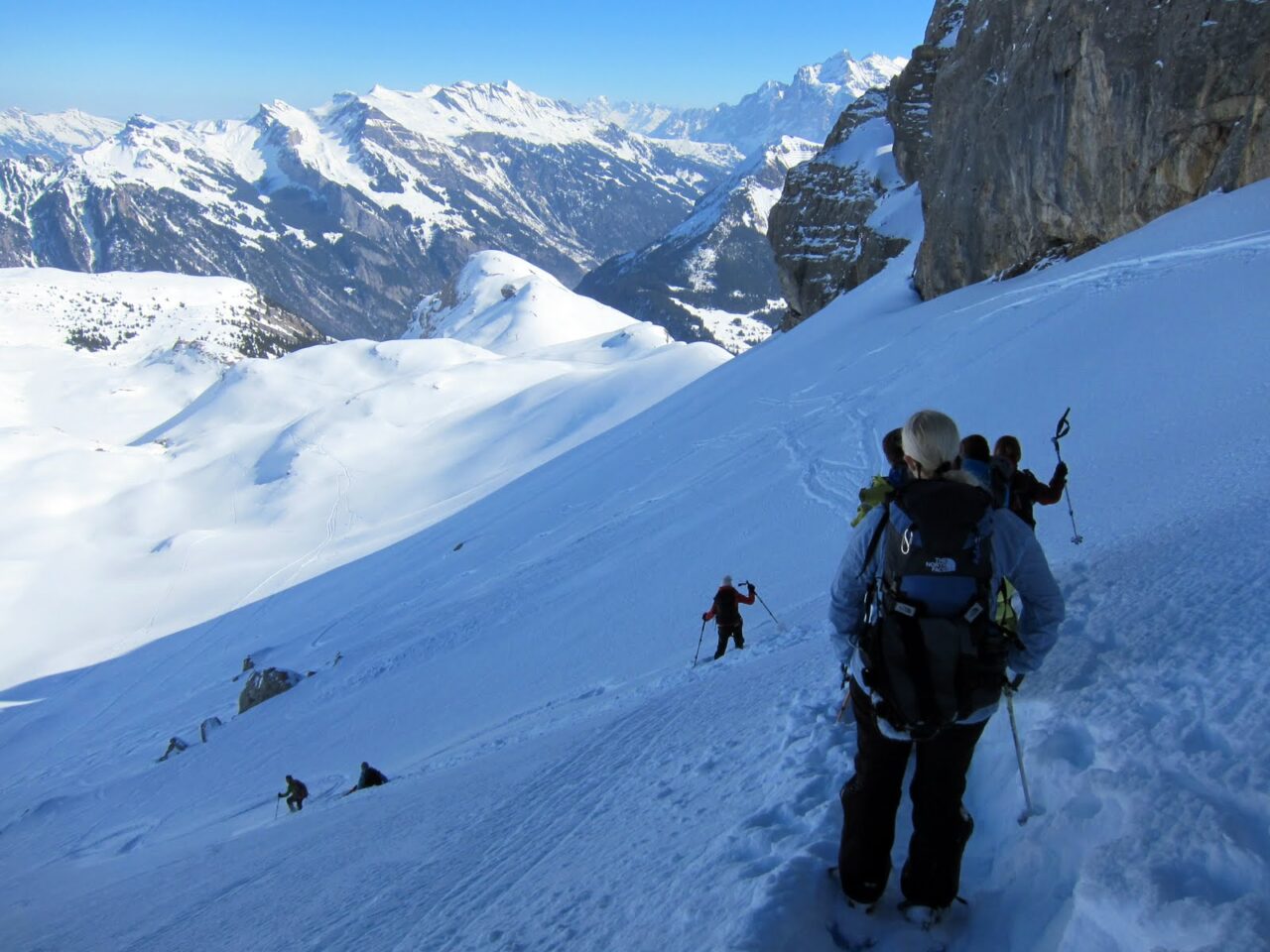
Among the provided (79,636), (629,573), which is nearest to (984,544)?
(629,573)

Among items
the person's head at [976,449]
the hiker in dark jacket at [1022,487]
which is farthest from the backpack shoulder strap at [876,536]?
the hiker in dark jacket at [1022,487]

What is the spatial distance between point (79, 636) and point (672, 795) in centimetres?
4909

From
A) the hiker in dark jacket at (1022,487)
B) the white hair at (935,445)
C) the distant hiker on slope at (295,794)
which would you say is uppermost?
the white hair at (935,445)

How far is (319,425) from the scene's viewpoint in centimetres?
7394

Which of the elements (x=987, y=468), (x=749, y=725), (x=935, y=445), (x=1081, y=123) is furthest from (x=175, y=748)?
(x=1081, y=123)

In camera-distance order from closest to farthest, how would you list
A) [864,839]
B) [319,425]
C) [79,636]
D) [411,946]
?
[864,839] < [411,946] < [79,636] < [319,425]

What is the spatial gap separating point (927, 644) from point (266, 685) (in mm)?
20197

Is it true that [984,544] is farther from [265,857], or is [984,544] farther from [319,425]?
[319,425]

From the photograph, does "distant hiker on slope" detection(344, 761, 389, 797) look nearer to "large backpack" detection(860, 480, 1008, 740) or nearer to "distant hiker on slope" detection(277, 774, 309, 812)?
"distant hiker on slope" detection(277, 774, 309, 812)

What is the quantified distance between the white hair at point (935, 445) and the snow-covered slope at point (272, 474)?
130 feet

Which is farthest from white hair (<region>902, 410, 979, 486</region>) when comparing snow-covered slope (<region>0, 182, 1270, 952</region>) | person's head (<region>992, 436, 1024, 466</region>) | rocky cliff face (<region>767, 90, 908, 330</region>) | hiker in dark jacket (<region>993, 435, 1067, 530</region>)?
rocky cliff face (<region>767, 90, 908, 330</region>)

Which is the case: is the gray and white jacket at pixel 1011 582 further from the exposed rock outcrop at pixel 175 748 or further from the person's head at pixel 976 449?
the exposed rock outcrop at pixel 175 748

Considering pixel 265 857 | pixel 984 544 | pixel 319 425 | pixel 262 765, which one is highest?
pixel 319 425

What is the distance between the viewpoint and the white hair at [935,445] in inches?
109
